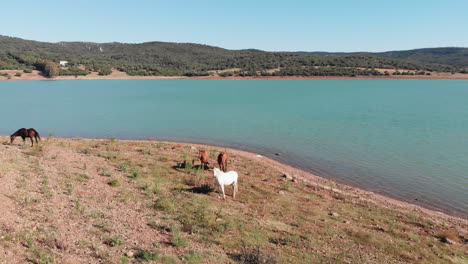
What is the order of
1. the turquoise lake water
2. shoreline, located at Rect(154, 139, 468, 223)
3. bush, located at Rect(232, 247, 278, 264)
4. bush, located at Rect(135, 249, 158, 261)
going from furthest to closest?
the turquoise lake water < shoreline, located at Rect(154, 139, 468, 223) < bush, located at Rect(232, 247, 278, 264) < bush, located at Rect(135, 249, 158, 261)

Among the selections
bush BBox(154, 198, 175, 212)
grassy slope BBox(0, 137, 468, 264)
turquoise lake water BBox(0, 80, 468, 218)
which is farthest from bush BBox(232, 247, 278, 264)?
turquoise lake water BBox(0, 80, 468, 218)

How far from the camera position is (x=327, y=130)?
1323 inches

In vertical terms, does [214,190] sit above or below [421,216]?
above

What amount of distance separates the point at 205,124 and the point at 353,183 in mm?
22238

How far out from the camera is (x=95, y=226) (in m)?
8.97

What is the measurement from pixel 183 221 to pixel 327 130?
26692mm

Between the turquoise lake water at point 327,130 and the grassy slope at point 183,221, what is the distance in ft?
15.6

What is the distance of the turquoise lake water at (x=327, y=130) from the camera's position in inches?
773

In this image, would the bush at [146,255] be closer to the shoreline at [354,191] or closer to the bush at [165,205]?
the bush at [165,205]

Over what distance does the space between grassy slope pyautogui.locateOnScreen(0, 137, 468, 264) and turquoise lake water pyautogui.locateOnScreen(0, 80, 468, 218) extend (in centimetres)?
477

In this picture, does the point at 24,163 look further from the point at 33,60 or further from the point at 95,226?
the point at 33,60

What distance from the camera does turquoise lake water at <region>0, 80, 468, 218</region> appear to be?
19.6 metres

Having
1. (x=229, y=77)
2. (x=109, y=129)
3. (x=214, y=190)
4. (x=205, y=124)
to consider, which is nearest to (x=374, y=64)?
(x=229, y=77)

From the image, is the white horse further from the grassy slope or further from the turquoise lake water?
the turquoise lake water
